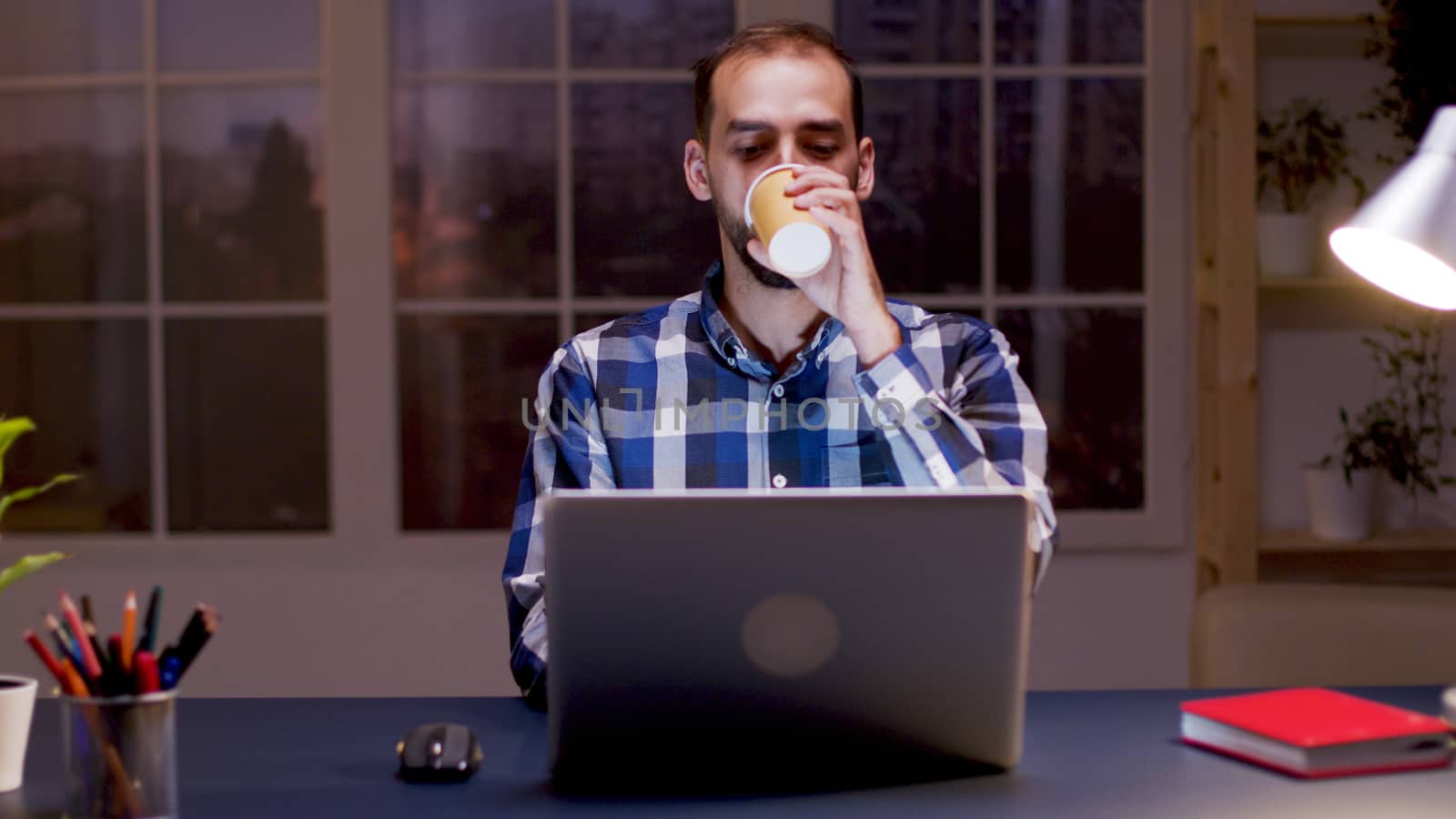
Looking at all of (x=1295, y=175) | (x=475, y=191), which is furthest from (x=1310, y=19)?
(x=475, y=191)

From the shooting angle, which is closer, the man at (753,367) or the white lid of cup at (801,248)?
the white lid of cup at (801,248)

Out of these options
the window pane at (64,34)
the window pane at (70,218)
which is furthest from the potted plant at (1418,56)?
the window pane at (64,34)

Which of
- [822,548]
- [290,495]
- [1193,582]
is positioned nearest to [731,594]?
[822,548]

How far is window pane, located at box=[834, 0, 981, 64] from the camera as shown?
3346 mm

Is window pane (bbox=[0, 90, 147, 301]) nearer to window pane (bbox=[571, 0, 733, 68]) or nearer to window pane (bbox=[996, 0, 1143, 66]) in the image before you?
window pane (bbox=[571, 0, 733, 68])

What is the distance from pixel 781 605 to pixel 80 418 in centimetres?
324

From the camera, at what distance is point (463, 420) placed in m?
4.02

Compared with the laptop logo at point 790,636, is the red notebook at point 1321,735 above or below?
below

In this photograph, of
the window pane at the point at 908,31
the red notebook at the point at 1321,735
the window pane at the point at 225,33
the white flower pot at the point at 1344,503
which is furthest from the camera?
the window pane at the point at 225,33

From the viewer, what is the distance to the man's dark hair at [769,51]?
1.79 metres

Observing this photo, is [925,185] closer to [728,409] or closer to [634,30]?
[634,30]

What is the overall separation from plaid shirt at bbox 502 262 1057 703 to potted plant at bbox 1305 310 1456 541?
1.45 m

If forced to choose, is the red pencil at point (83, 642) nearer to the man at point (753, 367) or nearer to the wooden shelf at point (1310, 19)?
the man at point (753, 367)

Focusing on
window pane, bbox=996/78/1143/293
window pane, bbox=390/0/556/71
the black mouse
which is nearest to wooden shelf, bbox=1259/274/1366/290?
window pane, bbox=996/78/1143/293
